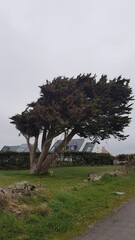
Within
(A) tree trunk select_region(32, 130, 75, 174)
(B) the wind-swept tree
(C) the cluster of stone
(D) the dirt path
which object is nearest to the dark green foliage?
(B) the wind-swept tree

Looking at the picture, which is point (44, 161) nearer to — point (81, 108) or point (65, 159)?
point (81, 108)

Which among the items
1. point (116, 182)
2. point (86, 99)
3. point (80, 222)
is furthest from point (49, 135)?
point (80, 222)

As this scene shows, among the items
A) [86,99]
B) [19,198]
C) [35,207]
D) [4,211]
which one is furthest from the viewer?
[86,99]

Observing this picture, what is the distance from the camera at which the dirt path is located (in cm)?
781

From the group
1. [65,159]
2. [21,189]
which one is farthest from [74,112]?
[65,159]

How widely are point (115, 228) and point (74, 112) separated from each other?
1548 cm

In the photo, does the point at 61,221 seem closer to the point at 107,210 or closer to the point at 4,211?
the point at 4,211

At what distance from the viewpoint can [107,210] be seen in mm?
10922

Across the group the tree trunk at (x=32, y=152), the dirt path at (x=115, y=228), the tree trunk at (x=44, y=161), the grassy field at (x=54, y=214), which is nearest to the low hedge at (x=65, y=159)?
the tree trunk at (x=32, y=152)

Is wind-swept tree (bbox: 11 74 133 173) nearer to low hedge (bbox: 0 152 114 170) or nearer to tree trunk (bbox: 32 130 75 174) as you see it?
tree trunk (bbox: 32 130 75 174)

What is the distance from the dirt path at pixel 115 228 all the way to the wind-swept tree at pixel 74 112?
45.4ft

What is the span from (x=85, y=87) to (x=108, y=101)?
2.04m

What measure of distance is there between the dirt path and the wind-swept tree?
45.4 feet

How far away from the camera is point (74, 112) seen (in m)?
23.8
